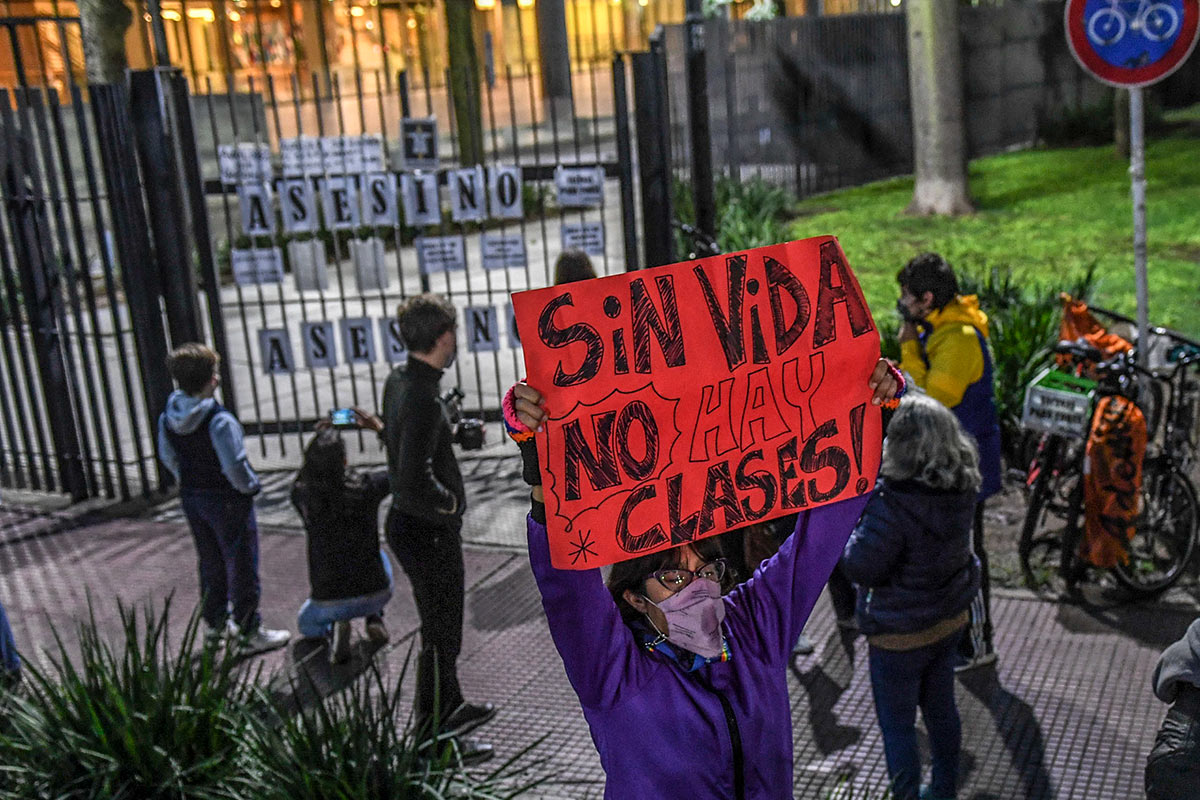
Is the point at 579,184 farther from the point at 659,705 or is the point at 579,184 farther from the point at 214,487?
the point at 659,705

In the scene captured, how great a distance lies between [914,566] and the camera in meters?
3.94

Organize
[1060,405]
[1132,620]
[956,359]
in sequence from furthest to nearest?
[1132,620]
[1060,405]
[956,359]

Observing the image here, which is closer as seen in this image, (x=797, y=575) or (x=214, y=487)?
(x=797, y=575)

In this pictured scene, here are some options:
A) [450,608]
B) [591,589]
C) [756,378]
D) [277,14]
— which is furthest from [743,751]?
[277,14]

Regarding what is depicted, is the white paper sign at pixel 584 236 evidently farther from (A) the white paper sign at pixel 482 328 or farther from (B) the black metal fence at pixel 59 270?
(B) the black metal fence at pixel 59 270

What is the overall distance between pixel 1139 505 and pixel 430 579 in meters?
3.54

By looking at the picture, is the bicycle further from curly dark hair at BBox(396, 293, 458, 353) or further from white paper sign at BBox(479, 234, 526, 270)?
white paper sign at BBox(479, 234, 526, 270)

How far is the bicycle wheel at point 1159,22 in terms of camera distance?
604cm

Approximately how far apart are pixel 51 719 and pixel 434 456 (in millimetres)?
1632

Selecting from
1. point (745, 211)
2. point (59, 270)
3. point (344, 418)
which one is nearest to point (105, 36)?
point (59, 270)

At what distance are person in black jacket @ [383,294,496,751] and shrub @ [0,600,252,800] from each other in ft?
2.75

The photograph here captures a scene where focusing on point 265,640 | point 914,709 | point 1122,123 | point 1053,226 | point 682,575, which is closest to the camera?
point 682,575

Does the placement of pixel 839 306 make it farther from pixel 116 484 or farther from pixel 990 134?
pixel 990 134

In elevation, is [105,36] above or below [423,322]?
above
